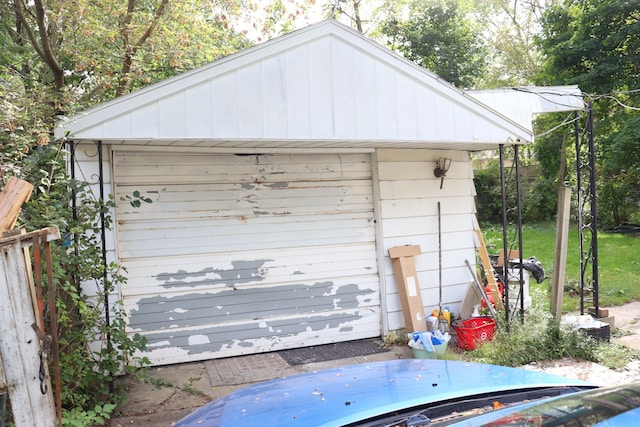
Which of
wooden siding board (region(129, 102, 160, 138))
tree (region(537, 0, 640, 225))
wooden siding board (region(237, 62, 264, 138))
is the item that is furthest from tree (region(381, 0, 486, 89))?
wooden siding board (region(129, 102, 160, 138))

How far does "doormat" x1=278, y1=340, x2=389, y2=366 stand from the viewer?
18.0ft

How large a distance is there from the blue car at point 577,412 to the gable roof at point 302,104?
3294 millimetres

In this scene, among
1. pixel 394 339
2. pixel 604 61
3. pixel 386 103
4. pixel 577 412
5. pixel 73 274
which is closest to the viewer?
pixel 577 412

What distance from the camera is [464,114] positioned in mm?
5352

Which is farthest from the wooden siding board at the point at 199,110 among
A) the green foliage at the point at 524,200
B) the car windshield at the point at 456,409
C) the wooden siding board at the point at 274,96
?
the green foliage at the point at 524,200

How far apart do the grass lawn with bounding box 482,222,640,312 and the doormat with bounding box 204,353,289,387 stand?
4.62 meters

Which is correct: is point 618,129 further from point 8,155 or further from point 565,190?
point 8,155

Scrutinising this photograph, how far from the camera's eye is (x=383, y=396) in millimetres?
2279

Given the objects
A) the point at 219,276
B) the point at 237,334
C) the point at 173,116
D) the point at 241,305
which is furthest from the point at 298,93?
the point at 237,334

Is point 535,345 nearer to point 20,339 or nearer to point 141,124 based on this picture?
point 141,124

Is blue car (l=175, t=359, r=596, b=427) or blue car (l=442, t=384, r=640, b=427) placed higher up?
blue car (l=442, t=384, r=640, b=427)

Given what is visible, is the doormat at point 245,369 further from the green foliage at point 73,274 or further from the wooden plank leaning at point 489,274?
the wooden plank leaning at point 489,274

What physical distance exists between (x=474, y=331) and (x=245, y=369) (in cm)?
264

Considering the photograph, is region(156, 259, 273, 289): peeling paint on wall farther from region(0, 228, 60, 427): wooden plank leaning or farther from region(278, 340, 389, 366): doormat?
region(0, 228, 60, 427): wooden plank leaning
